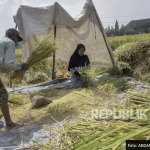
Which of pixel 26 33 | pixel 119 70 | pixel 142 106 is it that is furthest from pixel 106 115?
pixel 119 70

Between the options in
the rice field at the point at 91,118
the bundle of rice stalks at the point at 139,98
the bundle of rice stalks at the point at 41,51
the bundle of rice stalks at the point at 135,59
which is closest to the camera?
the rice field at the point at 91,118

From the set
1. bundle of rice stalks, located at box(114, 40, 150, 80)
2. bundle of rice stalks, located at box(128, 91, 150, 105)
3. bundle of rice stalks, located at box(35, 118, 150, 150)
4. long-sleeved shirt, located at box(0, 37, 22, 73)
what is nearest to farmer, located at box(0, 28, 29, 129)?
long-sleeved shirt, located at box(0, 37, 22, 73)

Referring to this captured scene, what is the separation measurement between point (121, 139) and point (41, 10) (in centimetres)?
380

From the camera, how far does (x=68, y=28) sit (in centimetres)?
432

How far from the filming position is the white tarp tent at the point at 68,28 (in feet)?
12.0

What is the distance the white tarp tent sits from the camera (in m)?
3.66

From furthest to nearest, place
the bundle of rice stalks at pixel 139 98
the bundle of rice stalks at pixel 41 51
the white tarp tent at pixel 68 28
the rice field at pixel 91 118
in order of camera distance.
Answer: the white tarp tent at pixel 68 28
the bundle of rice stalks at pixel 41 51
the bundle of rice stalks at pixel 139 98
the rice field at pixel 91 118

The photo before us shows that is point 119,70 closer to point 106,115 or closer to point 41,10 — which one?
point 41,10

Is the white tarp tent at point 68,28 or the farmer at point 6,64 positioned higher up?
the white tarp tent at point 68,28

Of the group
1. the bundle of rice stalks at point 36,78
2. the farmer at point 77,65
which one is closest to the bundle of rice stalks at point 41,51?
the farmer at point 77,65

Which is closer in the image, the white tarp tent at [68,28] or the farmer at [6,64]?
the farmer at [6,64]

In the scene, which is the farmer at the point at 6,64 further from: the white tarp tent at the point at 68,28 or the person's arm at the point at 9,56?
the white tarp tent at the point at 68,28

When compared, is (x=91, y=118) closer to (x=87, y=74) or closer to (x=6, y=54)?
(x=6, y=54)

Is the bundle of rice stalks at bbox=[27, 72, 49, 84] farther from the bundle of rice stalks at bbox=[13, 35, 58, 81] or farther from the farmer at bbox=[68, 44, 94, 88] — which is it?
the bundle of rice stalks at bbox=[13, 35, 58, 81]
